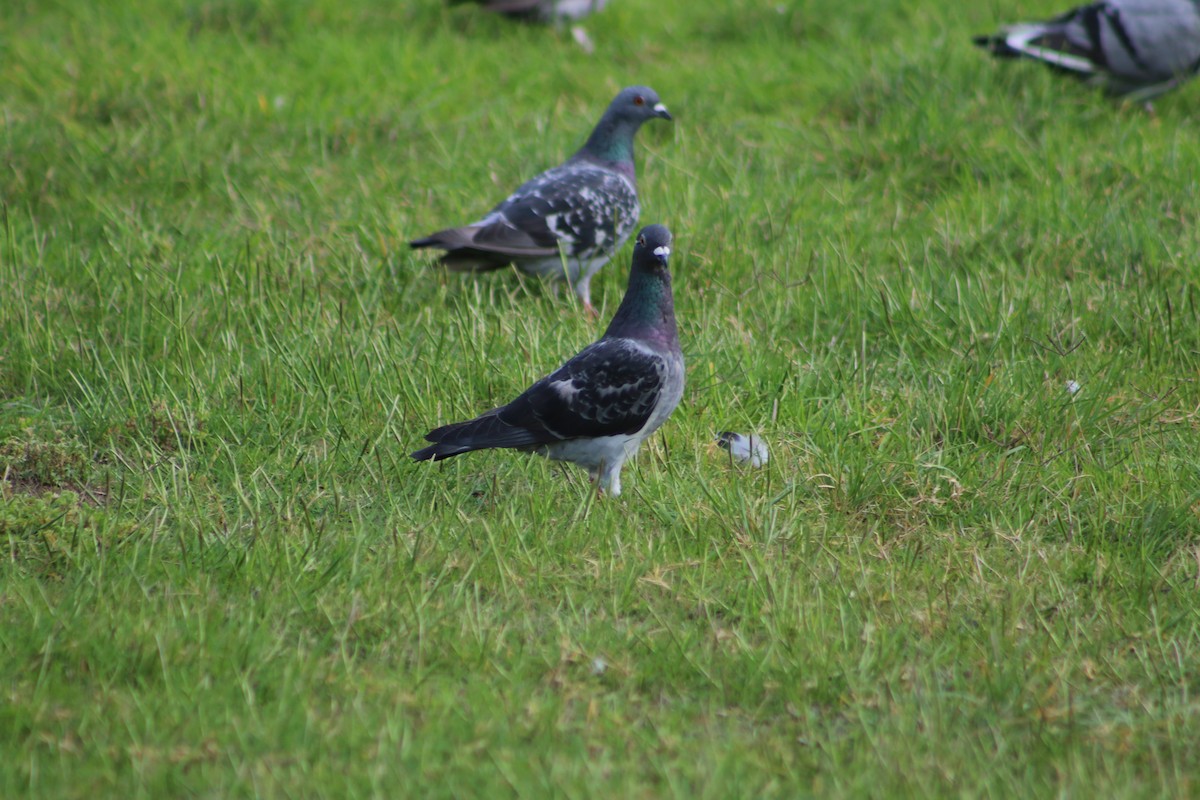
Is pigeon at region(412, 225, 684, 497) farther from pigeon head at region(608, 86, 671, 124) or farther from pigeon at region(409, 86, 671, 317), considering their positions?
pigeon head at region(608, 86, 671, 124)

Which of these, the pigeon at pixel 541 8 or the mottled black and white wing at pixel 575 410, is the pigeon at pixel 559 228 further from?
the pigeon at pixel 541 8

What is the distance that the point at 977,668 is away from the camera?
3.10 metres

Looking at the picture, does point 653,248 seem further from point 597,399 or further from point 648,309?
point 597,399

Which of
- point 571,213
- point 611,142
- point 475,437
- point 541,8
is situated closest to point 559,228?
point 571,213

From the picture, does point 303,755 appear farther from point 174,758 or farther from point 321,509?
point 321,509

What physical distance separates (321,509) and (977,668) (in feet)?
6.38

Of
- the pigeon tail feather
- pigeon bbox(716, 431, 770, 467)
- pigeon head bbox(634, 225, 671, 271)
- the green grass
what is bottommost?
pigeon bbox(716, 431, 770, 467)

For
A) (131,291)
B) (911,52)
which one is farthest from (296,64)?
(911,52)

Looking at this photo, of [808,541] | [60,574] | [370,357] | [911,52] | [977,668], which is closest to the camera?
[977,668]

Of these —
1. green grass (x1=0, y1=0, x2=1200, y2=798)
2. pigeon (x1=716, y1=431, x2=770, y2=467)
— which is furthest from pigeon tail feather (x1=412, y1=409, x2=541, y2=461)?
pigeon (x1=716, y1=431, x2=770, y2=467)

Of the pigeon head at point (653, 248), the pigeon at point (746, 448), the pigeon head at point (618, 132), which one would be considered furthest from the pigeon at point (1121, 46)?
the pigeon at point (746, 448)

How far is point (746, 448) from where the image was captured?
13.8 ft

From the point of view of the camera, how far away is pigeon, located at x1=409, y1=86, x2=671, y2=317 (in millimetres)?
5312

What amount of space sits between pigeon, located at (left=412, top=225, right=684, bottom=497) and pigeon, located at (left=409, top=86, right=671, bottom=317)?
3.69 ft
